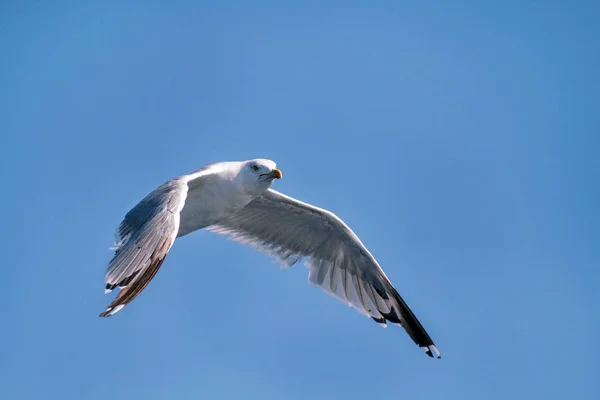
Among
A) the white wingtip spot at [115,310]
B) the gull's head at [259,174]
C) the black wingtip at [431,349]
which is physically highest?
the gull's head at [259,174]

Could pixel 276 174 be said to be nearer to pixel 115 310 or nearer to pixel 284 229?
pixel 284 229

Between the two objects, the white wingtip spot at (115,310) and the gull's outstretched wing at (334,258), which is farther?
the gull's outstretched wing at (334,258)

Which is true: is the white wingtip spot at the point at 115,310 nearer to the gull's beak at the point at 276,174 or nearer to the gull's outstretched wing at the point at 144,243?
the gull's outstretched wing at the point at 144,243

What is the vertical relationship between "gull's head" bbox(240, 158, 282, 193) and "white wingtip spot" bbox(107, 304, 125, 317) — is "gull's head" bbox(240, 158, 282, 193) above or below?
above

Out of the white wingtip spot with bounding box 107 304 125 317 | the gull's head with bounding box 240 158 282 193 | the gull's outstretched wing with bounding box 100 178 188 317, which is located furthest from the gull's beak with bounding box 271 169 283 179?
the white wingtip spot with bounding box 107 304 125 317

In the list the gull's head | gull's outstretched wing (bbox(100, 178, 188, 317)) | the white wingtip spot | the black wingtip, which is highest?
the gull's head

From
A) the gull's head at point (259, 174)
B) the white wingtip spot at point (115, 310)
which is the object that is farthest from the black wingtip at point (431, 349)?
the white wingtip spot at point (115, 310)

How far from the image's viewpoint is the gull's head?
6.91 meters

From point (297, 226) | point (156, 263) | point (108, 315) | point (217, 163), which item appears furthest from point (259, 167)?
point (108, 315)

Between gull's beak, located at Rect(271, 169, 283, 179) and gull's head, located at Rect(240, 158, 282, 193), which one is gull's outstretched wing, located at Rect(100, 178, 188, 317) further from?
gull's beak, located at Rect(271, 169, 283, 179)

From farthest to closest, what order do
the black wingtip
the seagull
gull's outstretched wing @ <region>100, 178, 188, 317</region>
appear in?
the black wingtip < the seagull < gull's outstretched wing @ <region>100, 178, 188, 317</region>

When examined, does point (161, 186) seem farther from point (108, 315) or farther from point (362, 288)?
point (362, 288)

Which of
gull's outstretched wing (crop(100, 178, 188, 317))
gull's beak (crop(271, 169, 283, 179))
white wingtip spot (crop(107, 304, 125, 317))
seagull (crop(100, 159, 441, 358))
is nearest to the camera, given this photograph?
white wingtip spot (crop(107, 304, 125, 317))

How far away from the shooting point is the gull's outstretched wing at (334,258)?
25.9ft
